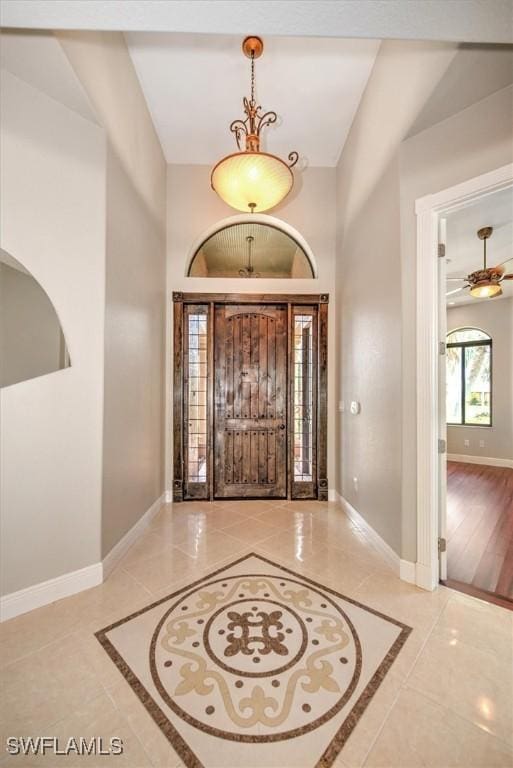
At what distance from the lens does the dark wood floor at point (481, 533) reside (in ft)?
7.16

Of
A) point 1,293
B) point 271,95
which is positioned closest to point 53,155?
point 1,293

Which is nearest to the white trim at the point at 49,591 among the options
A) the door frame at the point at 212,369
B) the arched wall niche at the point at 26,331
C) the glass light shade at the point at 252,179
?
the arched wall niche at the point at 26,331

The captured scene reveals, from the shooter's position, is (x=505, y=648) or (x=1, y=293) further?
(x=1, y=293)

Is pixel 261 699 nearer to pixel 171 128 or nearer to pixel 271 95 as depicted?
pixel 271 95

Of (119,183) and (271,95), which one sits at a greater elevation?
(271,95)

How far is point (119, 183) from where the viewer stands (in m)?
2.39

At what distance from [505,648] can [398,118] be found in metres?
3.36

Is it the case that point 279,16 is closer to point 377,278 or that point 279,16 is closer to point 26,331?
point 377,278

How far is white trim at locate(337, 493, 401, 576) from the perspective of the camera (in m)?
2.24

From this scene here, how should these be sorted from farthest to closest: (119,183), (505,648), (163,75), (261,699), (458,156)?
1. (163,75)
2. (119,183)
3. (458,156)
4. (505,648)
5. (261,699)

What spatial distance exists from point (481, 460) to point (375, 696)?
619 centimetres

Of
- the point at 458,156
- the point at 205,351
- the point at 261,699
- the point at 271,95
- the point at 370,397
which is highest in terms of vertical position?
the point at 271,95

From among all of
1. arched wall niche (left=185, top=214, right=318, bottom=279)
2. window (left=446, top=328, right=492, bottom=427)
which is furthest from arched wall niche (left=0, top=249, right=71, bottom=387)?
window (left=446, top=328, right=492, bottom=427)

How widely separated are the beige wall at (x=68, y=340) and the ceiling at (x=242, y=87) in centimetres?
111
